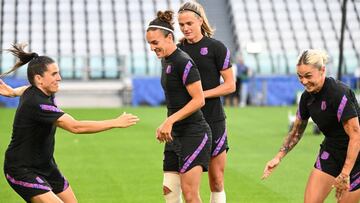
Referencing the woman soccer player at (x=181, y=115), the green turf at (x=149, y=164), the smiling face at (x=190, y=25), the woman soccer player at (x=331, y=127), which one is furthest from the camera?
the green turf at (x=149, y=164)

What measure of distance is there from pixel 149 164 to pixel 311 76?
8666 mm

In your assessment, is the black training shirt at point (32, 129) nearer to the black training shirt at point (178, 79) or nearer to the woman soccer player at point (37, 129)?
the woman soccer player at point (37, 129)

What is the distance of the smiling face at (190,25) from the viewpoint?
31.4ft

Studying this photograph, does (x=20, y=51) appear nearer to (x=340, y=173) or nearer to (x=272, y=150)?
(x=340, y=173)

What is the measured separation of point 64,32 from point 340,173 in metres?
34.1

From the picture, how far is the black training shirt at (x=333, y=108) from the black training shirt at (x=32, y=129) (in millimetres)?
2269

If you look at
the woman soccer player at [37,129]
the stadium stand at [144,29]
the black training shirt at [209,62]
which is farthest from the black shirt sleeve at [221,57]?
the stadium stand at [144,29]

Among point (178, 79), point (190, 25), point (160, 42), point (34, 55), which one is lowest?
point (178, 79)

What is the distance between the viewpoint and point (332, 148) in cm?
883

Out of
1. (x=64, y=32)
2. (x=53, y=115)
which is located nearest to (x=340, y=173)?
(x=53, y=115)

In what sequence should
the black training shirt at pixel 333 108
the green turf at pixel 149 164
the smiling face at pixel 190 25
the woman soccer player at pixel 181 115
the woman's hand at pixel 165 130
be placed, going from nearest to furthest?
the black training shirt at pixel 333 108
the woman's hand at pixel 165 130
the woman soccer player at pixel 181 115
the smiling face at pixel 190 25
the green turf at pixel 149 164

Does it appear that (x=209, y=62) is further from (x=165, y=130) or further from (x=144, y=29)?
(x=144, y=29)

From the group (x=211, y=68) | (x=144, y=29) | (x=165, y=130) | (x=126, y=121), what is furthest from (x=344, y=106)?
(x=144, y=29)

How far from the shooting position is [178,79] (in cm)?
901
